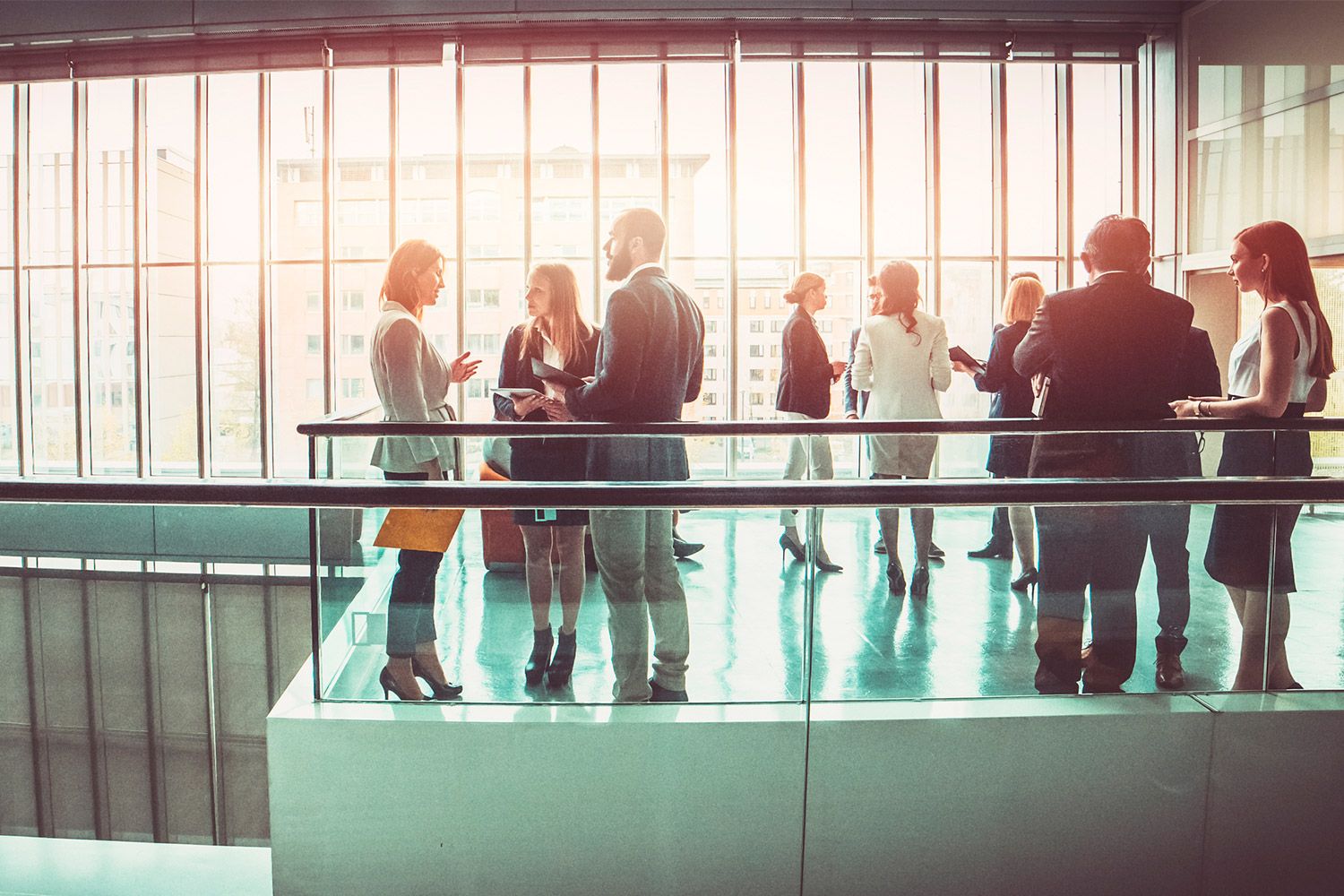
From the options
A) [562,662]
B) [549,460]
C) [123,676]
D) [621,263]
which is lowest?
[123,676]

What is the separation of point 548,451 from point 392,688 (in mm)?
1199

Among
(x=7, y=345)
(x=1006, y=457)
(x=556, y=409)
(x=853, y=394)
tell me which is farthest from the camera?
(x=7, y=345)

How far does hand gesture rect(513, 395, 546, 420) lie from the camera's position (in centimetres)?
386

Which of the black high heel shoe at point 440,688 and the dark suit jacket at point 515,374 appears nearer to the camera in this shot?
the black high heel shoe at point 440,688

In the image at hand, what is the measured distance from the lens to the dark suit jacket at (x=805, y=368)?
207 inches

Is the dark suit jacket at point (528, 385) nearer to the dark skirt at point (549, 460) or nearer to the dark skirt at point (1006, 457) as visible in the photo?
the dark skirt at point (549, 460)

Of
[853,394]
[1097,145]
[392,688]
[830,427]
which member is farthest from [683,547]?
[1097,145]

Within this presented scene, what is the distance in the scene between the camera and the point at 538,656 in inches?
82.0

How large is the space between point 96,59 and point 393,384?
7.34 metres

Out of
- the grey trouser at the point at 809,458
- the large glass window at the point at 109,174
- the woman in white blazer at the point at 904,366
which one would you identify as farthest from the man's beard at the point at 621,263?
the large glass window at the point at 109,174

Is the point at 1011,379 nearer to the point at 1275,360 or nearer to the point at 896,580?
the point at 1275,360

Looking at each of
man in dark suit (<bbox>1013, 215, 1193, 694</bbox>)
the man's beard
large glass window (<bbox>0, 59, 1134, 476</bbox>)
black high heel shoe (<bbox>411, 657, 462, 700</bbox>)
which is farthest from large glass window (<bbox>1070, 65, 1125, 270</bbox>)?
black high heel shoe (<bbox>411, 657, 462, 700</bbox>)

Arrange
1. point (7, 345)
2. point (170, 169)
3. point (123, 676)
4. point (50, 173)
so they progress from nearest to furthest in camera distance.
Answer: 1. point (123, 676)
2. point (170, 169)
3. point (50, 173)
4. point (7, 345)

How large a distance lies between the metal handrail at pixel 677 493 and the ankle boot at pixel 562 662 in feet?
1.27
